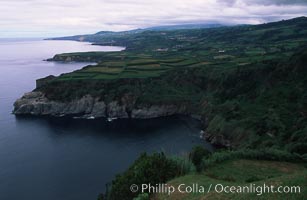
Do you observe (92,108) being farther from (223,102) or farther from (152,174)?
(152,174)

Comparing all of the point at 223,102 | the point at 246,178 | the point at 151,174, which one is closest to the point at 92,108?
the point at 223,102

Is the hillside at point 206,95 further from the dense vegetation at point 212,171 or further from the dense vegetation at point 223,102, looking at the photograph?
the dense vegetation at point 212,171

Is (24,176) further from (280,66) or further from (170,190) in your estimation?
(280,66)

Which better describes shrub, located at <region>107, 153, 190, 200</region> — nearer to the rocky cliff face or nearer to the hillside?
the hillside

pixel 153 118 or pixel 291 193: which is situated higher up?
pixel 291 193

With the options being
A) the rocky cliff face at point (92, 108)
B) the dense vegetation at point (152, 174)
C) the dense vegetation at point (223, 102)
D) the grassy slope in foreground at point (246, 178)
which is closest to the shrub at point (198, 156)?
the dense vegetation at point (223, 102)

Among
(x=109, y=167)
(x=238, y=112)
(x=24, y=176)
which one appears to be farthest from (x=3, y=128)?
(x=238, y=112)
